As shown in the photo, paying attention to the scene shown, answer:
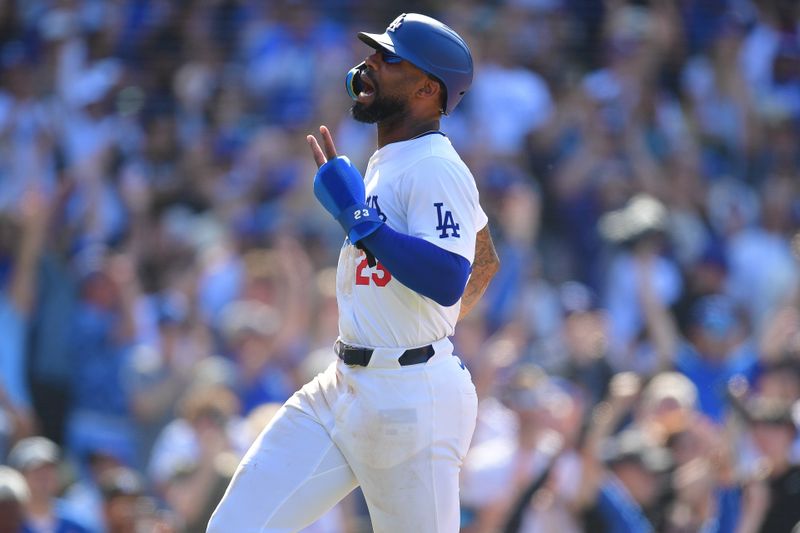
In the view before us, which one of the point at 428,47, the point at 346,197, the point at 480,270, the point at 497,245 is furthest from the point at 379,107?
the point at 497,245

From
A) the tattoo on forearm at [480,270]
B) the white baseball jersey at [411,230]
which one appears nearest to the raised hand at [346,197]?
the white baseball jersey at [411,230]

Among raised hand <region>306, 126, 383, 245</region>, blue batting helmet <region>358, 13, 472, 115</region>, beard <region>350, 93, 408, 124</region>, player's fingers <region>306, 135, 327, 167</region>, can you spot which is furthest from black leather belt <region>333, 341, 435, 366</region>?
blue batting helmet <region>358, 13, 472, 115</region>

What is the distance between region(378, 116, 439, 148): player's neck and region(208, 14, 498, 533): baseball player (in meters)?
0.03

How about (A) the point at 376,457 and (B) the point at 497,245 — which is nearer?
(A) the point at 376,457

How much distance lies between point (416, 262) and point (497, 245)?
16.2ft

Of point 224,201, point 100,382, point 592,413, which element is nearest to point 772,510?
point 592,413

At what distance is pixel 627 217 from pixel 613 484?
252 centimetres

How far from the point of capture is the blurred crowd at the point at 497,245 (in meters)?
6.75

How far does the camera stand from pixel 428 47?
4.14 metres

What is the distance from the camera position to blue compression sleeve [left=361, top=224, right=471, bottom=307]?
3.90 meters

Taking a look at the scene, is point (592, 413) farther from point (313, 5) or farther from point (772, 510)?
point (313, 5)

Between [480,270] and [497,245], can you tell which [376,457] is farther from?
[497,245]

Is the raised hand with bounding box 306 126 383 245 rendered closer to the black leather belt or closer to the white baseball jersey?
the white baseball jersey

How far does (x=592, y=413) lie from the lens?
7.59 meters
